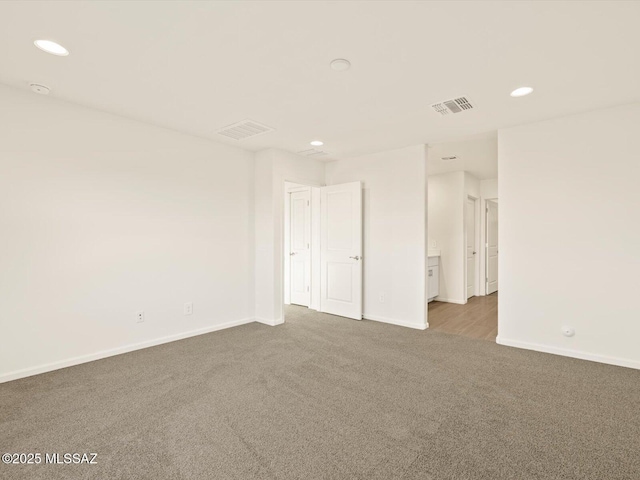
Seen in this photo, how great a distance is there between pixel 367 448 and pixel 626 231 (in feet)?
10.4

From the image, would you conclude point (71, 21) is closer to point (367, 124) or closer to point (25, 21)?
point (25, 21)

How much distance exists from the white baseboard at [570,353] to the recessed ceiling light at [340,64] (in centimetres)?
336

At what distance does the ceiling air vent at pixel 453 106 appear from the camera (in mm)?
2947

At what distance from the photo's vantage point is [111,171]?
3.30 m

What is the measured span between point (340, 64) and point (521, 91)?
1652 mm

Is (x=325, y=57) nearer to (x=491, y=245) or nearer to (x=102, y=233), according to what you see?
(x=102, y=233)

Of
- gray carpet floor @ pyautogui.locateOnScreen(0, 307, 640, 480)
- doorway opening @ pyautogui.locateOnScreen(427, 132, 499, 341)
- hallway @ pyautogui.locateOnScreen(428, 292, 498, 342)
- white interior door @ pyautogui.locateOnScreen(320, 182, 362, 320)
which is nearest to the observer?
gray carpet floor @ pyautogui.locateOnScreen(0, 307, 640, 480)

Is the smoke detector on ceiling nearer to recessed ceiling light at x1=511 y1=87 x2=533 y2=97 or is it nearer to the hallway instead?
recessed ceiling light at x1=511 y1=87 x2=533 y2=97

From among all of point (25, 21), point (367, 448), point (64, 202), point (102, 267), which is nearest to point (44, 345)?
point (102, 267)

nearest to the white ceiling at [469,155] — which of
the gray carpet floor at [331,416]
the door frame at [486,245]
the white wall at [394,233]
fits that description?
the white wall at [394,233]

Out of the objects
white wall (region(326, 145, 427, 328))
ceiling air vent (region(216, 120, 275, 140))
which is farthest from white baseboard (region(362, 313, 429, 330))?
ceiling air vent (region(216, 120, 275, 140))

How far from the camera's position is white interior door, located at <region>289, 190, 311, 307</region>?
18.4ft

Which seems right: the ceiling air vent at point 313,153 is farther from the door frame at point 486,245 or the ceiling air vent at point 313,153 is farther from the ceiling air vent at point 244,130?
the door frame at point 486,245

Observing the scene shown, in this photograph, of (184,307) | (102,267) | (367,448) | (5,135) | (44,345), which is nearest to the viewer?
(367,448)
